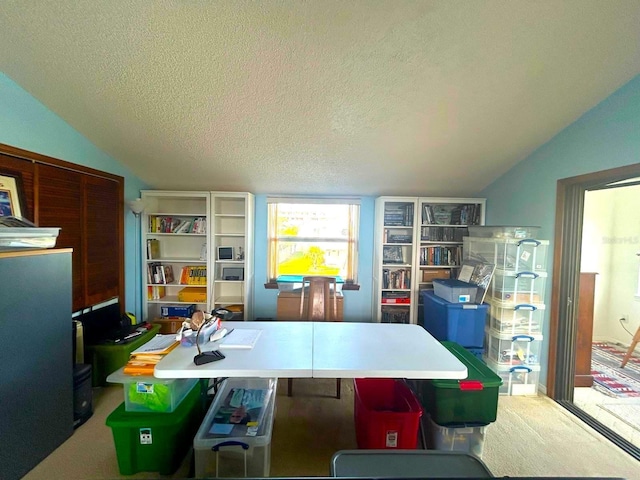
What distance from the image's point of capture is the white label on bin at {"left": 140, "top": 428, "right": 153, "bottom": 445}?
5.36ft

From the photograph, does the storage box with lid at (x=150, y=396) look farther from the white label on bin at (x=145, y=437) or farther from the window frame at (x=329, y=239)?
the window frame at (x=329, y=239)

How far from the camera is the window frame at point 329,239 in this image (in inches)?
147

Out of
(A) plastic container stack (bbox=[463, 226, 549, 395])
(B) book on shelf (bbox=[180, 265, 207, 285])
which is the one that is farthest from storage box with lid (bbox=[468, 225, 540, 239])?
(B) book on shelf (bbox=[180, 265, 207, 285])

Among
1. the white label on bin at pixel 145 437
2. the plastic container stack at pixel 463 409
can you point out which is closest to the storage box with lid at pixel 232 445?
the white label on bin at pixel 145 437

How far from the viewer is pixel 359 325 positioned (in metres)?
2.15

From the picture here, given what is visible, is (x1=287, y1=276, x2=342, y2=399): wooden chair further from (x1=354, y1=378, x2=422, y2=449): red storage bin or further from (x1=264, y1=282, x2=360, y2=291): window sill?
(x1=354, y1=378, x2=422, y2=449): red storage bin

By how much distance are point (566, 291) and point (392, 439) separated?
205 cm

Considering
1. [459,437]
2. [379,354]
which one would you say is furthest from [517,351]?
[379,354]

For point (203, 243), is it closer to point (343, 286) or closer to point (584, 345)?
point (343, 286)

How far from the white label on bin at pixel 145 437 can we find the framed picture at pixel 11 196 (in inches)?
69.3

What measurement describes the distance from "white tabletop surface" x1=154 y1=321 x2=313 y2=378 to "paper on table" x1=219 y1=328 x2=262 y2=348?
0.11 ft

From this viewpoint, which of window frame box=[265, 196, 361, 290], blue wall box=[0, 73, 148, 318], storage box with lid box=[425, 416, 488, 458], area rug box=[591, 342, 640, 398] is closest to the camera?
storage box with lid box=[425, 416, 488, 458]

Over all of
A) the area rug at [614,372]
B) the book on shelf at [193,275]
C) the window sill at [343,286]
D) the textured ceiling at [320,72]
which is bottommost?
the area rug at [614,372]

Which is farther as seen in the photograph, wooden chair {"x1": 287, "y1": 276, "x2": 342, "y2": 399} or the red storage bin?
wooden chair {"x1": 287, "y1": 276, "x2": 342, "y2": 399}
